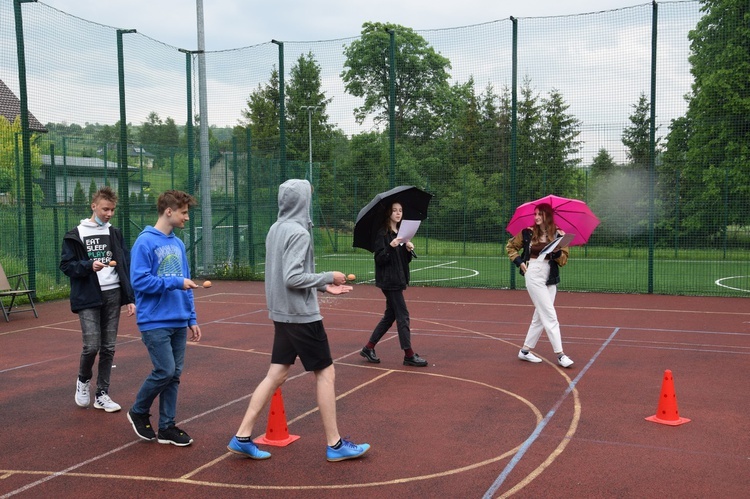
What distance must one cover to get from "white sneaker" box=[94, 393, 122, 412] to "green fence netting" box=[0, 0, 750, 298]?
27.4 ft

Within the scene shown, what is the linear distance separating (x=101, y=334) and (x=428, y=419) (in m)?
2.95

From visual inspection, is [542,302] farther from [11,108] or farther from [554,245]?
[11,108]

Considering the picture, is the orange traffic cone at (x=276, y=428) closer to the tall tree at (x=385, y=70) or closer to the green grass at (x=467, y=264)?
the green grass at (x=467, y=264)

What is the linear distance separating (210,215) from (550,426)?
13204mm

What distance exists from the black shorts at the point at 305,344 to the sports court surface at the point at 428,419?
2.26ft

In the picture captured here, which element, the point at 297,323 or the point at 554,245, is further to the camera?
the point at 554,245

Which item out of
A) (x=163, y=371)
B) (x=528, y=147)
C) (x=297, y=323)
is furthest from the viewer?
(x=528, y=147)

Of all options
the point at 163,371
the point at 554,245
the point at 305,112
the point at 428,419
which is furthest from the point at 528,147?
the point at 163,371

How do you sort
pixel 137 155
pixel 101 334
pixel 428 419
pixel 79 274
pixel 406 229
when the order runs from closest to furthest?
pixel 428 419, pixel 79 274, pixel 101 334, pixel 406 229, pixel 137 155

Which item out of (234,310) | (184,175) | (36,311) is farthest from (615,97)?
(36,311)

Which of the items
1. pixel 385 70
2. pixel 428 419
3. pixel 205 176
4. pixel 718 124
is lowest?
pixel 428 419

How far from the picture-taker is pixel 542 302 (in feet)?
26.1

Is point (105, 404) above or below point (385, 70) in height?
below

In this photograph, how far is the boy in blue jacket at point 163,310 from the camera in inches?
207
